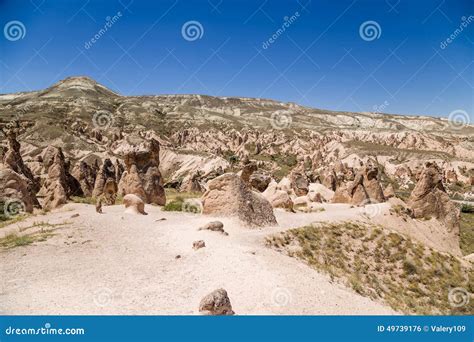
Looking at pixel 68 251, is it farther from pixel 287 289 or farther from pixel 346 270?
pixel 346 270

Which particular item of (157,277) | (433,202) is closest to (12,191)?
(157,277)

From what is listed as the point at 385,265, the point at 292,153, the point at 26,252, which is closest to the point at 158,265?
the point at 26,252

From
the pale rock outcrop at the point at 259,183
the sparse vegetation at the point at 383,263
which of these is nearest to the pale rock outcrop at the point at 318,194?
the pale rock outcrop at the point at 259,183

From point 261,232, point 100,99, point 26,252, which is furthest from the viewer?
point 100,99

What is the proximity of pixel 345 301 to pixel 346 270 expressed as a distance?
357cm

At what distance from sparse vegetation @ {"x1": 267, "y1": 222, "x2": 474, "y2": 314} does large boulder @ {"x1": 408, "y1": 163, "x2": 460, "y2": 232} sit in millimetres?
4830

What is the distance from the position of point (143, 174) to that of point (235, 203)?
760 centimetres

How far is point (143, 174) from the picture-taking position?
1973 cm

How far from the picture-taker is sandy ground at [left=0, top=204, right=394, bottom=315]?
22.9ft

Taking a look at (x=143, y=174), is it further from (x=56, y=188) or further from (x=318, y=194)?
(x=318, y=194)

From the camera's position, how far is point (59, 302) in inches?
267

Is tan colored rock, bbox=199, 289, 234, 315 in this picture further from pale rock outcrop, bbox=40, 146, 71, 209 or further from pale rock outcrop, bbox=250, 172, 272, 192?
pale rock outcrop, bbox=250, 172, 272, 192

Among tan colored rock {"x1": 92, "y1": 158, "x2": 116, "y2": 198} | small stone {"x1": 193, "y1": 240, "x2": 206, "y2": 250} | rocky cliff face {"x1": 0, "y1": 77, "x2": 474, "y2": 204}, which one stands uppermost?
rocky cliff face {"x1": 0, "y1": 77, "x2": 474, "y2": 204}

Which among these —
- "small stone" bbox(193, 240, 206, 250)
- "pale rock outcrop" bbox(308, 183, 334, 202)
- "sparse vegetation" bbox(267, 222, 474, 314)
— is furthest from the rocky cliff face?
"small stone" bbox(193, 240, 206, 250)
